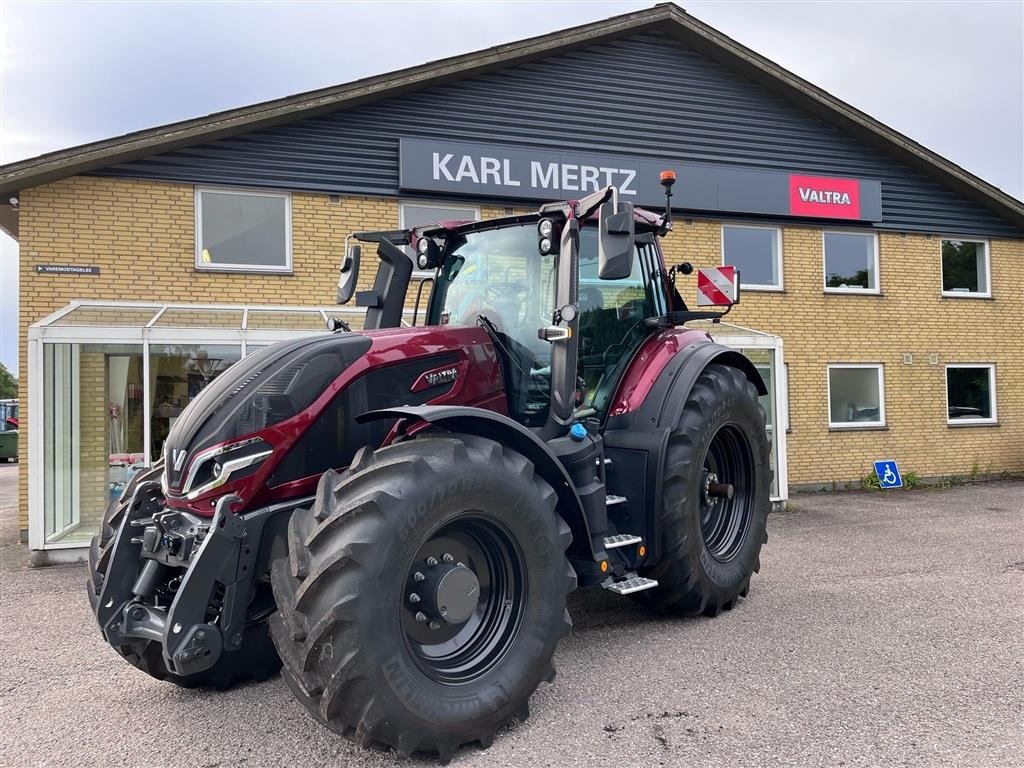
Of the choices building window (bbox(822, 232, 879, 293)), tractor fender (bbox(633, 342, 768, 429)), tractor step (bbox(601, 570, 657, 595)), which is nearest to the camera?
tractor step (bbox(601, 570, 657, 595))

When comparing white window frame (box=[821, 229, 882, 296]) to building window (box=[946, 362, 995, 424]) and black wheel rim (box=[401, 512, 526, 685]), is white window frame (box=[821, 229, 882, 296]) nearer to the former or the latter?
building window (box=[946, 362, 995, 424])

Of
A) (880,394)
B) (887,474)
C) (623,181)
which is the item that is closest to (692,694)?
(623,181)

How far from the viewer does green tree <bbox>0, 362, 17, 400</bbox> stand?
262 feet

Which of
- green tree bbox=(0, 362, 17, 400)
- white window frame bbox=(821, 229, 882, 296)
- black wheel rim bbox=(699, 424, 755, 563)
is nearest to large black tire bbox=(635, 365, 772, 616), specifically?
black wheel rim bbox=(699, 424, 755, 563)

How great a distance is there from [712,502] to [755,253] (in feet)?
24.4

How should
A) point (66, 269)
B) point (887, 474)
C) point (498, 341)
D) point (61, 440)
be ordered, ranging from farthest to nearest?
1. point (887, 474)
2. point (66, 269)
3. point (61, 440)
4. point (498, 341)

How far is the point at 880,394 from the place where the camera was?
40.8 feet

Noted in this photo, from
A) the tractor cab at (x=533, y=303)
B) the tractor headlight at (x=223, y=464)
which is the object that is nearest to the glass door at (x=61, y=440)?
the tractor cab at (x=533, y=303)

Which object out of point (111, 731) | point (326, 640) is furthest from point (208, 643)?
point (111, 731)

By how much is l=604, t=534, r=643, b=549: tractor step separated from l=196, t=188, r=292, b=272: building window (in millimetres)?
6716

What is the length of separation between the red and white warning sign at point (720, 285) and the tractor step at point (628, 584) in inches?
82.6

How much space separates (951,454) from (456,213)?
29.4ft

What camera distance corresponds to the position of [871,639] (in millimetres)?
4594

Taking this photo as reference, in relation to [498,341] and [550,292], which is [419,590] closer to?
[498,341]
